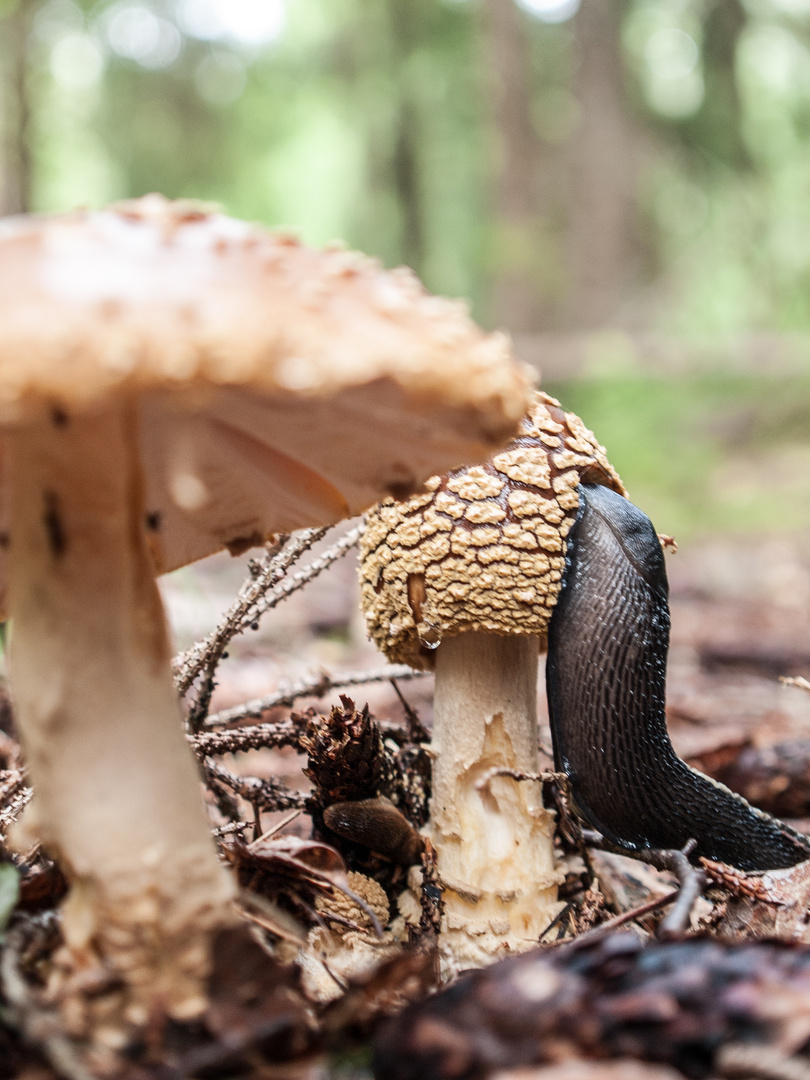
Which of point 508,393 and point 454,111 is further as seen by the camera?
point 454,111

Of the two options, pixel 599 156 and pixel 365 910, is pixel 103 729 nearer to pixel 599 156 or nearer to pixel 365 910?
pixel 365 910

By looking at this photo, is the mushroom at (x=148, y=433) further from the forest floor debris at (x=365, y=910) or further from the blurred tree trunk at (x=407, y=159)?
the blurred tree trunk at (x=407, y=159)

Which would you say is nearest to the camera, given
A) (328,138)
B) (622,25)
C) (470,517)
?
→ (470,517)

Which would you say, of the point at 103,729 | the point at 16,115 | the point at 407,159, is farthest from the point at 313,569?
the point at 407,159

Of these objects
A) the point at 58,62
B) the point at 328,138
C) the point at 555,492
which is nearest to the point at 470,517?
the point at 555,492

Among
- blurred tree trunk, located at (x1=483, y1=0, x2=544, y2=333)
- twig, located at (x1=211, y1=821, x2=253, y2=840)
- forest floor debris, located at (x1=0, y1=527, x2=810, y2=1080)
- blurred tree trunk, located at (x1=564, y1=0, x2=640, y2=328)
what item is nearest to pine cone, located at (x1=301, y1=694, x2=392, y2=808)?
forest floor debris, located at (x1=0, y1=527, x2=810, y2=1080)

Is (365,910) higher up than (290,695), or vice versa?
(290,695)

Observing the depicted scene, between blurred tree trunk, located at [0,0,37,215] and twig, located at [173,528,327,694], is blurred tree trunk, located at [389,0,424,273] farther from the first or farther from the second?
twig, located at [173,528,327,694]

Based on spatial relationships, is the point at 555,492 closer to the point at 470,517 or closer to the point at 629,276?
the point at 470,517
